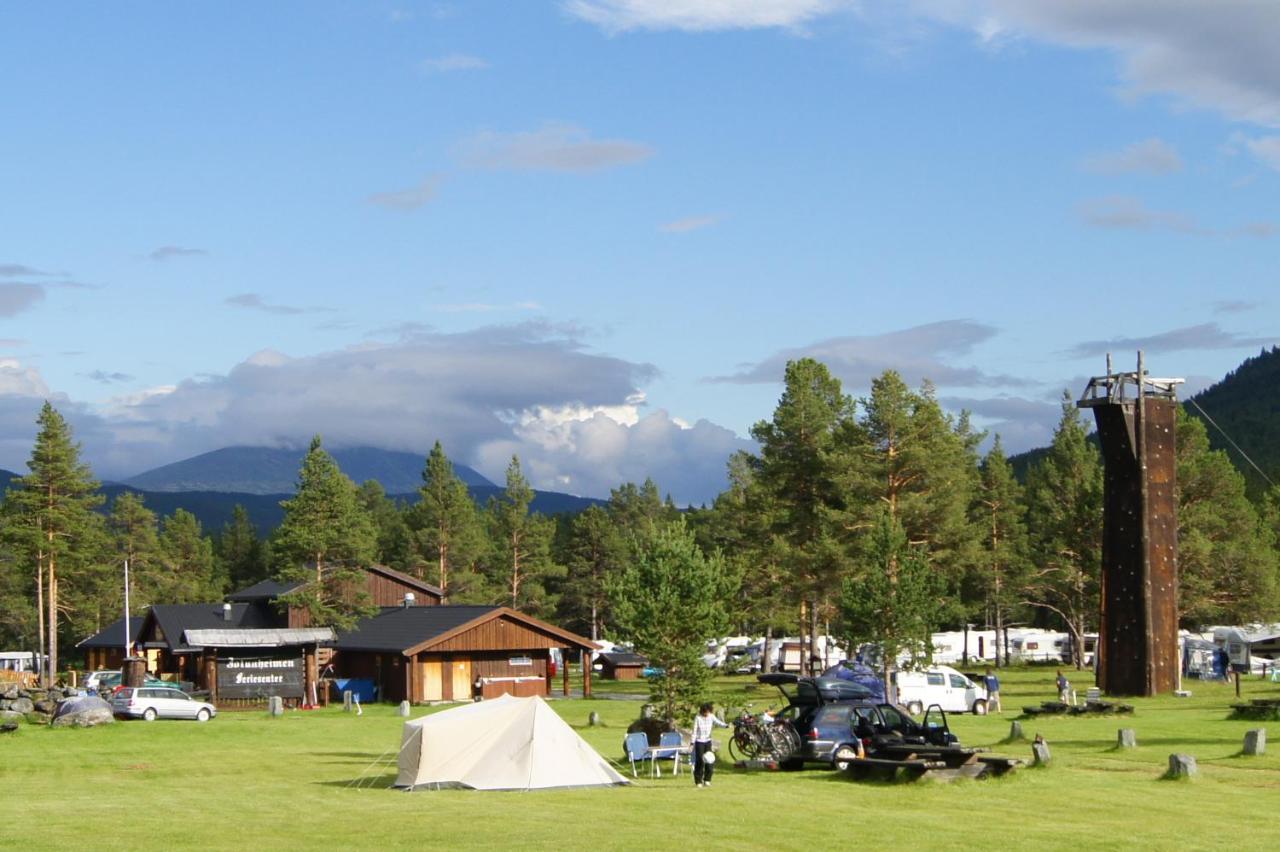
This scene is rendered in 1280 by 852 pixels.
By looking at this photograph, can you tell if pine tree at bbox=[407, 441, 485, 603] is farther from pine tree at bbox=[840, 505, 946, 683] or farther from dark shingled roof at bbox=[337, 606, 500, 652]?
pine tree at bbox=[840, 505, 946, 683]

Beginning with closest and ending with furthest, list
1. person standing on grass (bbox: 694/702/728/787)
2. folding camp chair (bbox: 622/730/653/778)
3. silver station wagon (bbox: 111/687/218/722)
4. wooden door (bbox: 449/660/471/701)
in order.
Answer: person standing on grass (bbox: 694/702/728/787), folding camp chair (bbox: 622/730/653/778), silver station wagon (bbox: 111/687/218/722), wooden door (bbox: 449/660/471/701)

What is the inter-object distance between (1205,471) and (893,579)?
91.3ft

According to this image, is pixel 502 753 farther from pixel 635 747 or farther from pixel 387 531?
pixel 387 531

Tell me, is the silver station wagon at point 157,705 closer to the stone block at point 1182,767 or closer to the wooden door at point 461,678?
the wooden door at point 461,678

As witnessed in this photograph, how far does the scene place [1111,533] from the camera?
51469 millimetres

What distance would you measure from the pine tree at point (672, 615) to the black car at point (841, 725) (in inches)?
95.3

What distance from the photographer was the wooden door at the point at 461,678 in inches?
2387

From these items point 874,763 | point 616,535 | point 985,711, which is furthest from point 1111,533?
point 616,535

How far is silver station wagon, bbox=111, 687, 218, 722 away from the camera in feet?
159

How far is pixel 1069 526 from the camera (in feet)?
239

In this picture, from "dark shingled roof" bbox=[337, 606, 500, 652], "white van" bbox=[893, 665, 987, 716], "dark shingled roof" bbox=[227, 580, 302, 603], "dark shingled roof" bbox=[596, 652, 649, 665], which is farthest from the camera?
"dark shingled roof" bbox=[596, 652, 649, 665]

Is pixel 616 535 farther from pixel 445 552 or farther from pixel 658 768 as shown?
pixel 658 768

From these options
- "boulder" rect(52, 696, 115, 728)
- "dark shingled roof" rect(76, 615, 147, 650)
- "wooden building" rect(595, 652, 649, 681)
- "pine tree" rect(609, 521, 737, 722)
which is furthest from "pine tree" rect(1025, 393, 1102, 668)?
"dark shingled roof" rect(76, 615, 147, 650)

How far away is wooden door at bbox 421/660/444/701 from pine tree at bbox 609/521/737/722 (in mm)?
29822
